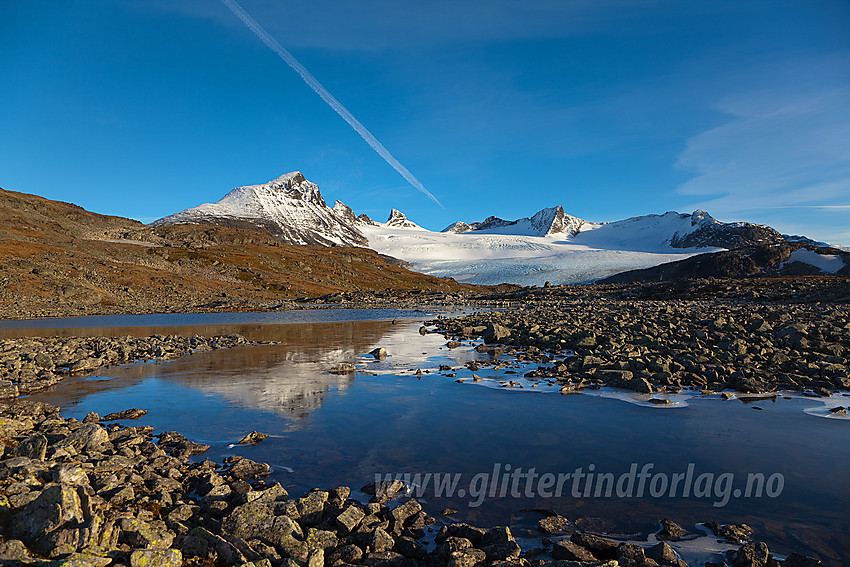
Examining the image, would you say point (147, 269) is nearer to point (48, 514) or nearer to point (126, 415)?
point (126, 415)

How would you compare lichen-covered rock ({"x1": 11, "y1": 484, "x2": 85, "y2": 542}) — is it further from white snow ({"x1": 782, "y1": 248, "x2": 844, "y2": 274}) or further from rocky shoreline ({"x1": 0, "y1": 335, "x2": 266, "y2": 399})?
white snow ({"x1": 782, "y1": 248, "x2": 844, "y2": 274})

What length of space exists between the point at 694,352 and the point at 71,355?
26.1 meters

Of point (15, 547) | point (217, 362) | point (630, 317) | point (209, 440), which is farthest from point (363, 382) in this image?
point (630, 317)

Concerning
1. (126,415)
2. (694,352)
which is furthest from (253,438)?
(694,352)

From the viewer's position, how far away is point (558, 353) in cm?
2227

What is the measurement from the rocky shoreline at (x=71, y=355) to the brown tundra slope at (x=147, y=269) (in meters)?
31.9

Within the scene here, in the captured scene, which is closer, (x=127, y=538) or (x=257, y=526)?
(x=127, y=538)

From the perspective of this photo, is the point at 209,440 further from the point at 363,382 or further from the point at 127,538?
the point at 363,382

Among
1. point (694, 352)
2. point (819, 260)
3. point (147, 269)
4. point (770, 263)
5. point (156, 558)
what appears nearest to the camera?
point (156, 558)

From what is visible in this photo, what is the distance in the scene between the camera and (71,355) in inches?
829

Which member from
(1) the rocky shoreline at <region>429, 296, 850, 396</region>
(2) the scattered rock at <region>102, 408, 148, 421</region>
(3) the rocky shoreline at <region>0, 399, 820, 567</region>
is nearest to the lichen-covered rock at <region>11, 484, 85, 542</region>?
(3) the rocky shoreline at <region>0, 399, 820, 567</region>

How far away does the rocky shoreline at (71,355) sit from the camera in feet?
52.6

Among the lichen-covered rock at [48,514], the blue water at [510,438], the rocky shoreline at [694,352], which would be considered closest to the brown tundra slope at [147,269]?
the blue water at [510,438]

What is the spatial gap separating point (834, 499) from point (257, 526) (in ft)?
27.0
